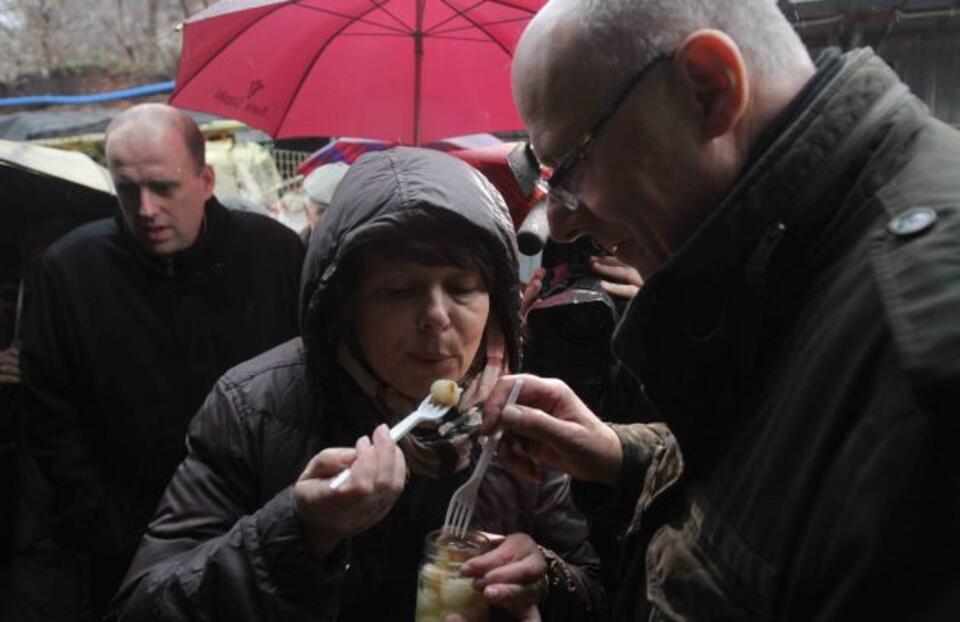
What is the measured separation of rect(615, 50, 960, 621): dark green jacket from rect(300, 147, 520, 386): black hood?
74 centimetres

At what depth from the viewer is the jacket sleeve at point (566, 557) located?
1680 mm

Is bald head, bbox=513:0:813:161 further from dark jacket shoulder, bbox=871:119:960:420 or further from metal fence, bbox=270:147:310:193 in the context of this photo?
metal fence, bbox=270:147:310:193

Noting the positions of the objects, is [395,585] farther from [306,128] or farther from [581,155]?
[306,128]

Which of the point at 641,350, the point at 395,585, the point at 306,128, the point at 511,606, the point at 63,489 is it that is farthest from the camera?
the point at 306,128

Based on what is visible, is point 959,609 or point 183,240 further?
point 183,240

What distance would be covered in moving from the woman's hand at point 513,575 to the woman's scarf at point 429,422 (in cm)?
26

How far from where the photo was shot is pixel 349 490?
135 cm

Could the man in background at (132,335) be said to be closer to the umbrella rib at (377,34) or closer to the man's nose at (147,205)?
the man's nose at (147,205)

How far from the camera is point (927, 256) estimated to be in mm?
776

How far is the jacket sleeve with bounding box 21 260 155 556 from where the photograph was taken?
9.18ft

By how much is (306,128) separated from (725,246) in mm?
3141

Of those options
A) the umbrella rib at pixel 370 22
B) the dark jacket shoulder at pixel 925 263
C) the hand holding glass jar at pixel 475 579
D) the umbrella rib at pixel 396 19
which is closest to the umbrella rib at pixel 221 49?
the umbrella rib at pixel 370 22

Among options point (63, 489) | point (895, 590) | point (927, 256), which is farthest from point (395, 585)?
point (63, 489)

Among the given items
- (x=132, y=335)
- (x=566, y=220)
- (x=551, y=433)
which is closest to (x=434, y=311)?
(x=551, y=433)
